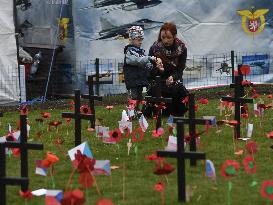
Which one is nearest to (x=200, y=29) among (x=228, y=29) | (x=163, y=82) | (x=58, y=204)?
(x=228, y=29)

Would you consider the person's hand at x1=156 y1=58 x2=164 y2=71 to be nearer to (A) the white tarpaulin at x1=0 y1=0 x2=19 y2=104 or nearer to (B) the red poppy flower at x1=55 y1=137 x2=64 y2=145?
(B) the red poppy flower at x1=55 y1=137 x2=64 y2=145

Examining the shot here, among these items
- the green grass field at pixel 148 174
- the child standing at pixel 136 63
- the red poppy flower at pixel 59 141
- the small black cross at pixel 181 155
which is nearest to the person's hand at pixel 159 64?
the child standing at pixel 136 63

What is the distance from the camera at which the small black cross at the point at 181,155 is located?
5234 mm

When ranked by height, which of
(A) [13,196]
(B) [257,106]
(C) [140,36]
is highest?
(C) [140,36]

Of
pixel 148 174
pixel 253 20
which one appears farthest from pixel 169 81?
pixel 253 20

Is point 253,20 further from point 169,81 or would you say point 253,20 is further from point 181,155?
point 181,155

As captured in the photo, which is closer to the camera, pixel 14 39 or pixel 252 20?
pixel 14 39

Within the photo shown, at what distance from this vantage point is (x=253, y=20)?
17.3 meters

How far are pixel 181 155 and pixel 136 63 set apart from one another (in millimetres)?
5575

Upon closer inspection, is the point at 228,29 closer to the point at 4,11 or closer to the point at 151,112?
the point at 4,11

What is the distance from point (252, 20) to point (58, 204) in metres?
13.4

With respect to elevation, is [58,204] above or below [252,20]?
below

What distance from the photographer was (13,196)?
5.83 metres

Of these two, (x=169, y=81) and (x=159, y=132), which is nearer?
(x=159, y=132)
